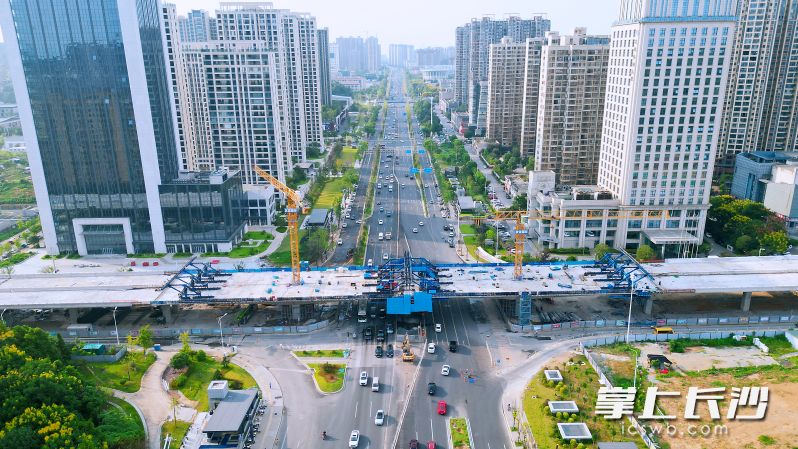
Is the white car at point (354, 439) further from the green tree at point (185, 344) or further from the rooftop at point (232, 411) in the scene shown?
the green tree at point (185, 344)

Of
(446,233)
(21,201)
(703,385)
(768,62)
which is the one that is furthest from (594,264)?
(21,201)

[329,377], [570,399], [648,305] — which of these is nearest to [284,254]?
[329,377]

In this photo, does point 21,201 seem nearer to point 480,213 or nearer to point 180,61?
point 180,61

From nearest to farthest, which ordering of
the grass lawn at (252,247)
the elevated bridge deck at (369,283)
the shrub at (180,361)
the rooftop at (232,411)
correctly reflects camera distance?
the rooftop at (232,411) → the shrub at (180,361) → the elevated bridge deck at (369,283) → the grass lawn at (252,247)

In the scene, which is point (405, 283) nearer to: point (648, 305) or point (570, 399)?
point (570, 399)

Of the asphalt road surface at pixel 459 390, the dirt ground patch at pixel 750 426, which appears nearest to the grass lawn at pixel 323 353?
the asphalt road surface at pixel 459 390

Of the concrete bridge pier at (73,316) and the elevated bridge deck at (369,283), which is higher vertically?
the elevated bridge deck at (369,283)

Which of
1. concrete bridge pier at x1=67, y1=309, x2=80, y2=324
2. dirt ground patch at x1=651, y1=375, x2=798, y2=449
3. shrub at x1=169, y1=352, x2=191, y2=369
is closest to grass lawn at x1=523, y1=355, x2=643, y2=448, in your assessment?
dirt ground patch at x1=651, y1=375, x2=798, y2=449
